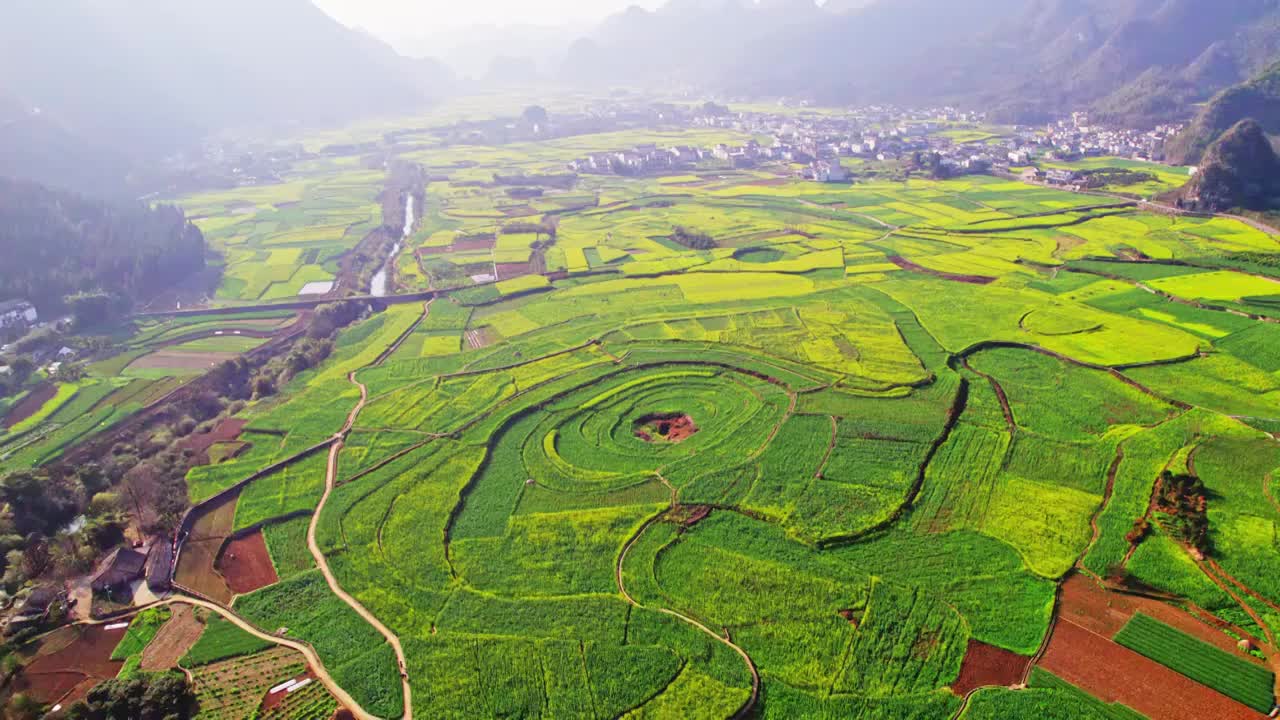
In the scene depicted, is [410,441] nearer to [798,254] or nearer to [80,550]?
[80,550]

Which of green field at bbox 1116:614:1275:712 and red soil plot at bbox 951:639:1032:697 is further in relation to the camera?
red soil plot at bbox 951:639:1032:697

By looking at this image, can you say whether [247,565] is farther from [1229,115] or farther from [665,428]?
[1229,115]

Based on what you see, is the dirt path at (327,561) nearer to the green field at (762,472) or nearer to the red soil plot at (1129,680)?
the green field at (762,472)

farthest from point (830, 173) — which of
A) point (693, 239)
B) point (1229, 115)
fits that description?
point (1229, 115)

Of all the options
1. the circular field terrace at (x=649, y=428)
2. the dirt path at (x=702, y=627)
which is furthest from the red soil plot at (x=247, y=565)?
the dirt path at (x=702, y=627)

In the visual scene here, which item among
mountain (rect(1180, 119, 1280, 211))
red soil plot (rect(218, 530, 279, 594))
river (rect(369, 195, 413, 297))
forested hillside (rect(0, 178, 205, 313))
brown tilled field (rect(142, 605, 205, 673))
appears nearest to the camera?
Answer: brown tilled field (rect(142, 605, 205, 673))

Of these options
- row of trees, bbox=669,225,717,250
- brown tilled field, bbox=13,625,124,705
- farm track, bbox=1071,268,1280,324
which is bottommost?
brown tilled field, bbox=13,625,124,705

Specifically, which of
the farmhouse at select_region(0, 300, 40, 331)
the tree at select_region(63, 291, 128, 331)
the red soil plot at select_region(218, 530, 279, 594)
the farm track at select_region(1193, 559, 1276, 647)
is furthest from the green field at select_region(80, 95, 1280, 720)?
the farmhouse at select_region(0, 300, 40, 331)

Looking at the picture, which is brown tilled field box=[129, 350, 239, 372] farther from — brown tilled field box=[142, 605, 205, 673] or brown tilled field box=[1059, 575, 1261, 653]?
brown tilled field box=[1059, 575, 1261, 653]
